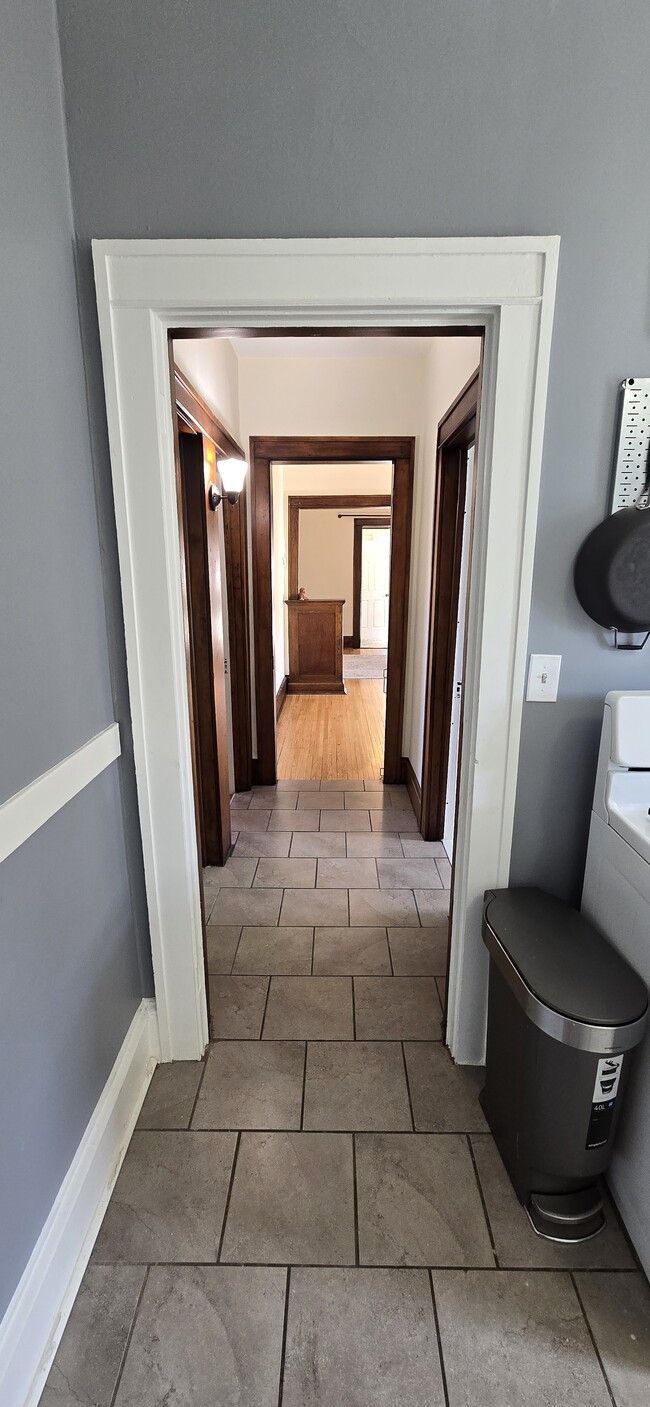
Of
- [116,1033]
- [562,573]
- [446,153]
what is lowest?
[116,1033]

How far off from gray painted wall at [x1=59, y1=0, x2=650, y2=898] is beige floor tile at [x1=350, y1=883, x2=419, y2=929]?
77.9 inches

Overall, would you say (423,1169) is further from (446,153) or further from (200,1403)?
(446,153)

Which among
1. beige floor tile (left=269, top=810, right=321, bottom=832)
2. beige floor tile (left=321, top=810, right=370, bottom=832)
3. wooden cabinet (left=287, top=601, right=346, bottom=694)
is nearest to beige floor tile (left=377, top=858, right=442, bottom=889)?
beige floor tile (left=321, top=810, right=370, bottom=832)

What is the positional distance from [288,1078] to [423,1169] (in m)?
0.44

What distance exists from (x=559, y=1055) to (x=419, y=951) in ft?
3.63

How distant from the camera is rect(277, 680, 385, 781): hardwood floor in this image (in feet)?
14.6

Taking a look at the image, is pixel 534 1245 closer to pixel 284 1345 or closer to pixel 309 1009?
pixel 284 1345

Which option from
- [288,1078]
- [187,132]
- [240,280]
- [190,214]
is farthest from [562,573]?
[288,1078]

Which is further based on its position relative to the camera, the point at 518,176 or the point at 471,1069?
the point at 471,1069

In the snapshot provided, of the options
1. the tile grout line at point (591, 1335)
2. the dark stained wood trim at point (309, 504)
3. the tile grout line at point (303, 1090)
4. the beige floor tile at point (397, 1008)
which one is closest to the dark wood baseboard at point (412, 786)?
the beige floor tile at point (397, 1008)

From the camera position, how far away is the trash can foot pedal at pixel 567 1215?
53.6 inches

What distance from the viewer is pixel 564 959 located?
4.46 ft

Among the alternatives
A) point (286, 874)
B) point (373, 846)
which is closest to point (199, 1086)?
point (286, 874)

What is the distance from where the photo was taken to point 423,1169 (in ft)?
4.93
